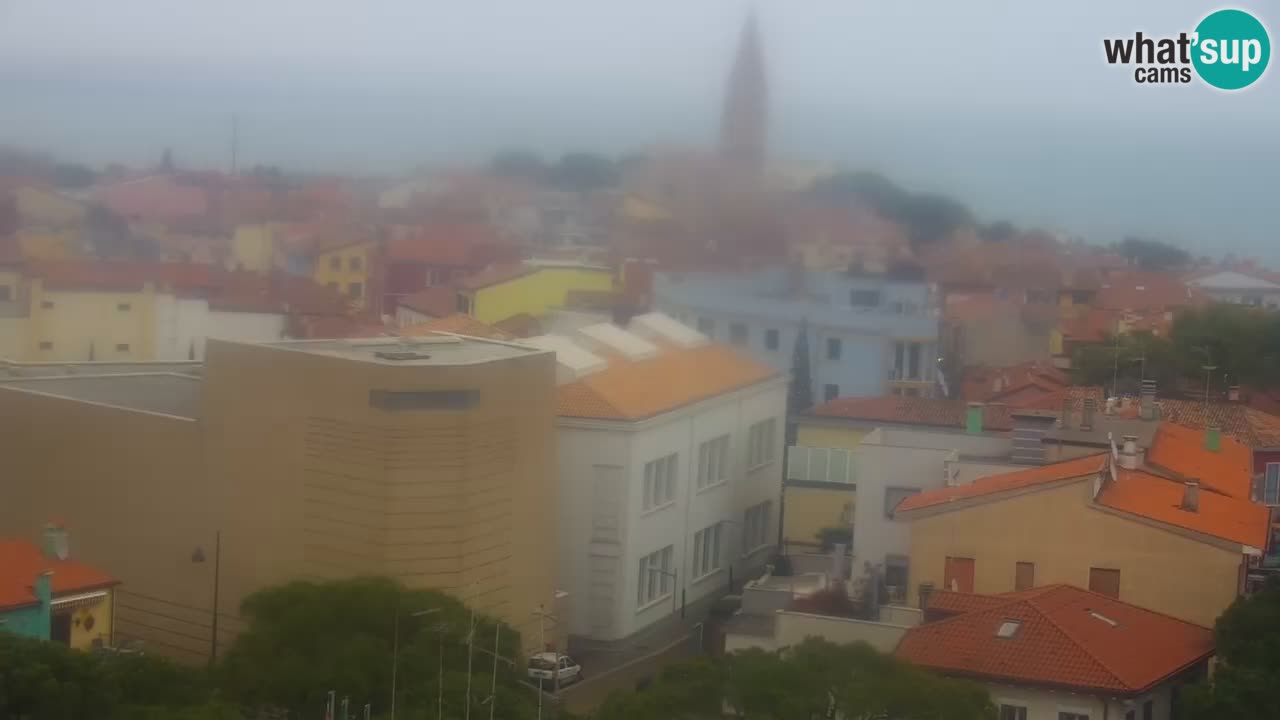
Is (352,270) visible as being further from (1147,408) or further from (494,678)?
(494,678)

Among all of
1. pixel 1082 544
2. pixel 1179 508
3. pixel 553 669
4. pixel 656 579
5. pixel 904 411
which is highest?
pixel 904 411

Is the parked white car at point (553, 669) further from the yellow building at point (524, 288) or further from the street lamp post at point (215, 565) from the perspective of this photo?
the yellow building at point (524, 288)

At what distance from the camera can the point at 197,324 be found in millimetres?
18266

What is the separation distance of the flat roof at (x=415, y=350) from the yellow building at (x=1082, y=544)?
2.35 metres

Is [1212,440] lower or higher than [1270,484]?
higher

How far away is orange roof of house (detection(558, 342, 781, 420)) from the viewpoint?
12305 mm

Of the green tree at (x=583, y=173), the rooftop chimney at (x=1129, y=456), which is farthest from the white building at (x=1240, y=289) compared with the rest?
the rooftop chimney at (x=1129, y=456)

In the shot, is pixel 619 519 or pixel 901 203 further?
pixel 901 203

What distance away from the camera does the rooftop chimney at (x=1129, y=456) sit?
440 inches

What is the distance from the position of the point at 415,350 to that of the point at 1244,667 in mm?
4573

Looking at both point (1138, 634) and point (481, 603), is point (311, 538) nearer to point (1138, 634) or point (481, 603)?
point (481, 603)

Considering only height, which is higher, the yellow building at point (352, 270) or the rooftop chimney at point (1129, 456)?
the yellow building at point (352, 270)

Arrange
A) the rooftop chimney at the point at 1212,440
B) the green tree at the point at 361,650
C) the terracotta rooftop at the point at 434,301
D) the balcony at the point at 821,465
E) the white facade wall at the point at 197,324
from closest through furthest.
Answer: the green tree at the point at 361,650
the rooftop chimney at the point at 1212,440
the balcony at the point at 821,465
the white facade wall at the point at 197,324
the terracotta rooftop at the point at 434,301

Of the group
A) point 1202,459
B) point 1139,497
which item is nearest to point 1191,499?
point 1139,497
